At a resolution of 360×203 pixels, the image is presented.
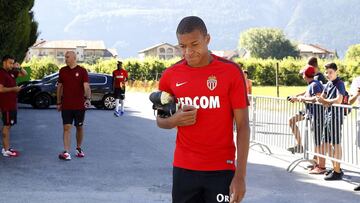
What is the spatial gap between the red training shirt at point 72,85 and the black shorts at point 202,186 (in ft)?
20.8

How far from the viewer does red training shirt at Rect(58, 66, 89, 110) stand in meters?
9.43

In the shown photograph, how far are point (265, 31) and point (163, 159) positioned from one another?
149m

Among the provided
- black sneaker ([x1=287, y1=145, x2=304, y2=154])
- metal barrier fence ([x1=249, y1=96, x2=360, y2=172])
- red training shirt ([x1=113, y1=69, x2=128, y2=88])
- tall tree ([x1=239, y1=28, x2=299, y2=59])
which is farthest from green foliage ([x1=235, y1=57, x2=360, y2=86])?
tall tree ([x1=239, y1=28, x2=299, y2=59])

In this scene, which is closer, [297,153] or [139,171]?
[139,171]

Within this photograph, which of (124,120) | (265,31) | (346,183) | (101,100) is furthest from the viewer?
(265,31)

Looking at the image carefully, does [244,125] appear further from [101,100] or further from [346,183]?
[101,100]

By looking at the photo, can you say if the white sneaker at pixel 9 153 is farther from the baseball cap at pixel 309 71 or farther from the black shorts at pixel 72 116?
the baseball cap at pixel 309 71

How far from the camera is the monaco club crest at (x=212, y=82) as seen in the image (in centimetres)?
324

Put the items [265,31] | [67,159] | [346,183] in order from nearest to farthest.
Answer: [346,183] < [67,159] < [265,31]

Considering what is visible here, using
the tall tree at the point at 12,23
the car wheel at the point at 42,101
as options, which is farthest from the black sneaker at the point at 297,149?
the car wheel at the point at 42,101

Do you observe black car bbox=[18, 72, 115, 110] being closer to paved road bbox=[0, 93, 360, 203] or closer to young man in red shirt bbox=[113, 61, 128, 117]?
young man in red shirt bbox=[113, 61, 128, 117]

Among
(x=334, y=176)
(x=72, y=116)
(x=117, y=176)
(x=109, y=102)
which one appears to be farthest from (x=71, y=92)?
(x=109, y=102)

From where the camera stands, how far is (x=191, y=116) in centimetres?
323

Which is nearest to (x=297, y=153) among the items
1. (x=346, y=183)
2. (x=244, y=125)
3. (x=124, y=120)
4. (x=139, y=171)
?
(x=346, y=183)
